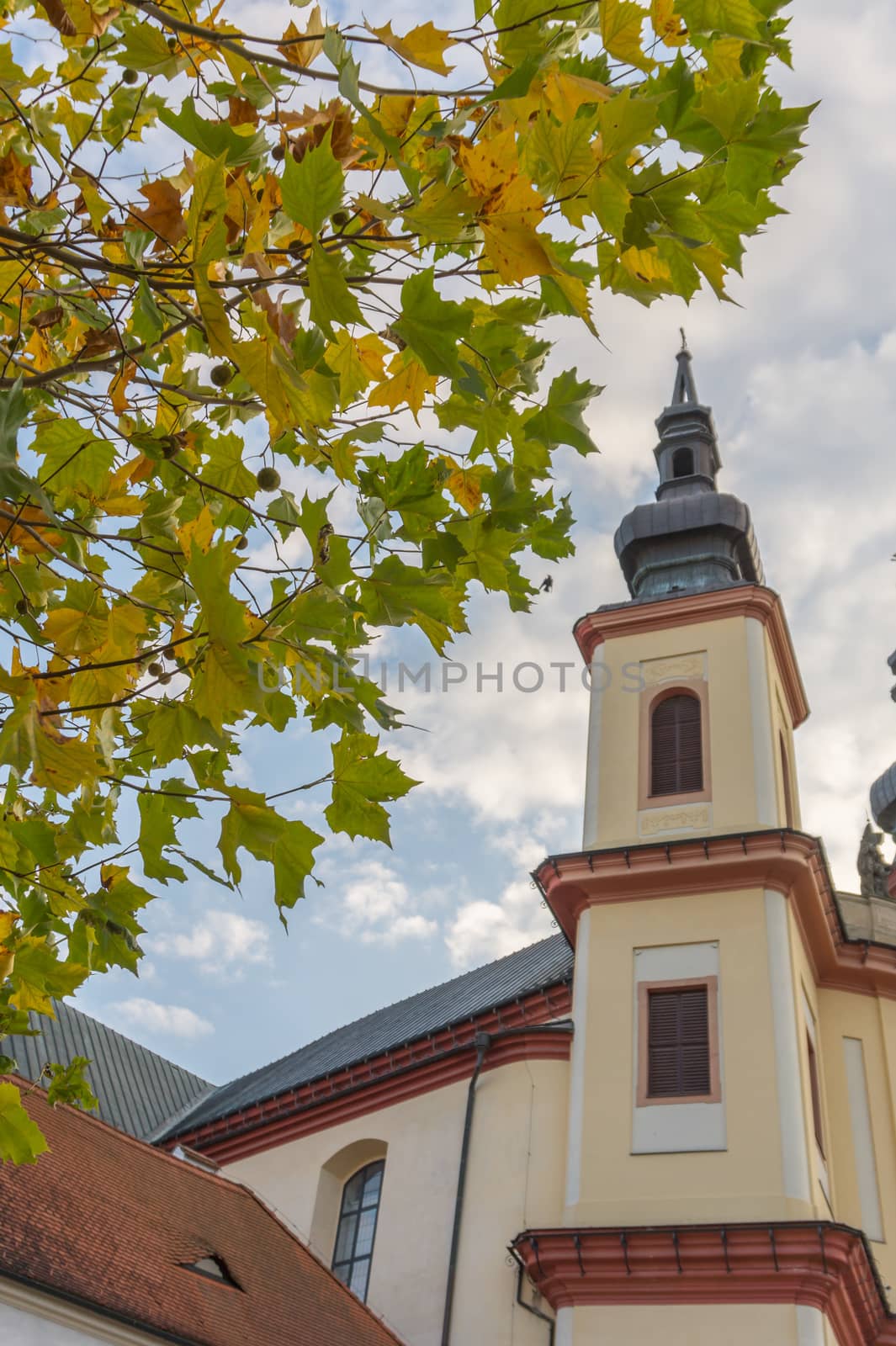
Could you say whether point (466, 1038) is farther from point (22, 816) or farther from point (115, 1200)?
point (22, 816)

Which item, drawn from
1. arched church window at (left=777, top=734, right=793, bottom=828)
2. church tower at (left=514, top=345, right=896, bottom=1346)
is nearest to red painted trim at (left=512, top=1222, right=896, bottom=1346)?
church tower at (left=514, top=345, right=896, bottom=1346)

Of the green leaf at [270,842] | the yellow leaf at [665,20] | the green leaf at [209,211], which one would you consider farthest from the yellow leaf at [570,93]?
the green leaf at [270,842]

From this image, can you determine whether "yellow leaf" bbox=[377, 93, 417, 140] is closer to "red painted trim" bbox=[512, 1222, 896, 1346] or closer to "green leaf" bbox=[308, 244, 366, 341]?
"green leaf" bbox=[308, 244, 366, 341]

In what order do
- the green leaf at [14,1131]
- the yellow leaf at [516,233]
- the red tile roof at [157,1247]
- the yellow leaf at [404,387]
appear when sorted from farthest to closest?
the red tile roof at [157,1247]
the green leaf at [14,1131]
the yellow leaf at [404,387]
the yellow leaf at [516,233]

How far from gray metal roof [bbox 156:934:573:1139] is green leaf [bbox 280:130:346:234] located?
14.1 meters

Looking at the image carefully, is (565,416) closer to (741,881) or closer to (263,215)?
(263,215)

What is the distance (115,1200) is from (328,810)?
9.82 metres

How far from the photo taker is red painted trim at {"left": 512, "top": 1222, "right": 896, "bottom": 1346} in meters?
10.8

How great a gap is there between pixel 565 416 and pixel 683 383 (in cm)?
2496

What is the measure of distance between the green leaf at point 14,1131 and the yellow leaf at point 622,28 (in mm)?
2677

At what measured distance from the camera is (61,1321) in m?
8.75

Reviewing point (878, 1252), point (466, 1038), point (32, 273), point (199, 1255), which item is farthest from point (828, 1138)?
point (32, 273)

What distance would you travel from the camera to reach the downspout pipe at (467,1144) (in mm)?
12898

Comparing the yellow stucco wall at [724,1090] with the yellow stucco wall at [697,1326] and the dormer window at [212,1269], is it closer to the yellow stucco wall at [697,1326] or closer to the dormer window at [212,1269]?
the yellow stucco wall at [697,1326]
